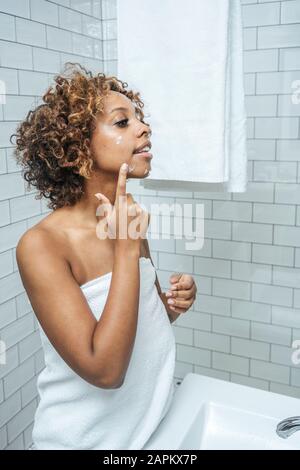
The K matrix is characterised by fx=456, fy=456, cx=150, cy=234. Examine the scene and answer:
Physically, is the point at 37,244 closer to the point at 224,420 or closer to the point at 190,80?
the point at 224,420

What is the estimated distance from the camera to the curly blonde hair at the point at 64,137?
0.95m

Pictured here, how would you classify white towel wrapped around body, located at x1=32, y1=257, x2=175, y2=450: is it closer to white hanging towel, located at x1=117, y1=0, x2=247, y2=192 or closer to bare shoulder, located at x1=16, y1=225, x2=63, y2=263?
bare shoulder, located at x1=16, y1=225, x2=63, y2=263

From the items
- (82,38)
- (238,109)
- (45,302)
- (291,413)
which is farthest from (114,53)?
(291,413)

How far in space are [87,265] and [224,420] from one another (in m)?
0.51

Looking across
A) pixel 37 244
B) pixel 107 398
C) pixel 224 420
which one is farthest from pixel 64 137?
pixel 224 420

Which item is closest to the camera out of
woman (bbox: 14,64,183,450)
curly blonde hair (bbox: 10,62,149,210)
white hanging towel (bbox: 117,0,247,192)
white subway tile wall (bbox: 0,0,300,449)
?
woman (bbox: 14,64,183,450)

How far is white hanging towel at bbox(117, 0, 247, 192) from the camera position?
51.1 inches

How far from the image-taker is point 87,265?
36.4 inches

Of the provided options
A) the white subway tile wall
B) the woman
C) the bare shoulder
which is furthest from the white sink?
the white subway tile wall

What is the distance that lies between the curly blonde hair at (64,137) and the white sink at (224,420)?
54cm

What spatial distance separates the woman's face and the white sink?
558 millimetres

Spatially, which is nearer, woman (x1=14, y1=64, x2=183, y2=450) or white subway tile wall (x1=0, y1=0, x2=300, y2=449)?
woman (x1=14, y1=64, x2=183, y2=450)
